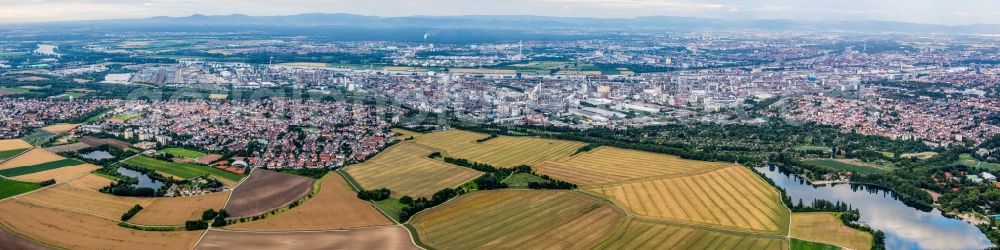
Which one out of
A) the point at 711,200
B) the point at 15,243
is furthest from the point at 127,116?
the point at 711,200

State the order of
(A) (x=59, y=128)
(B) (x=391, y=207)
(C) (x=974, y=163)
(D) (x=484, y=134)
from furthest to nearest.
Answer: (A) (x=59, y=128) < (D) (x=484, y=134) < (C) (x=974, y=163) < (B) (x=391, y=207)

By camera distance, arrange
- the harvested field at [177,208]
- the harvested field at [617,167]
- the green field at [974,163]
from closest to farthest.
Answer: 1. the harvested field at [177,208]
2. the harvested field at [617,167]
3. the green field at [974,163]

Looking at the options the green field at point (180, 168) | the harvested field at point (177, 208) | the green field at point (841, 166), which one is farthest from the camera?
the green field at point (841, 166)

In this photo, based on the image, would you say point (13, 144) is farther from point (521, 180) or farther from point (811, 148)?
point (811, 148)

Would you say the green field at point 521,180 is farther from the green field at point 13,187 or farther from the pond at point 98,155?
the pond at point 98,155

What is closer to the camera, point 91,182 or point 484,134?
point 91,182

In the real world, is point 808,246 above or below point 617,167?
below

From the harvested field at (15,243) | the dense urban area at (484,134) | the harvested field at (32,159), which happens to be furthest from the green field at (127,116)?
the harvested field at (15,243)
